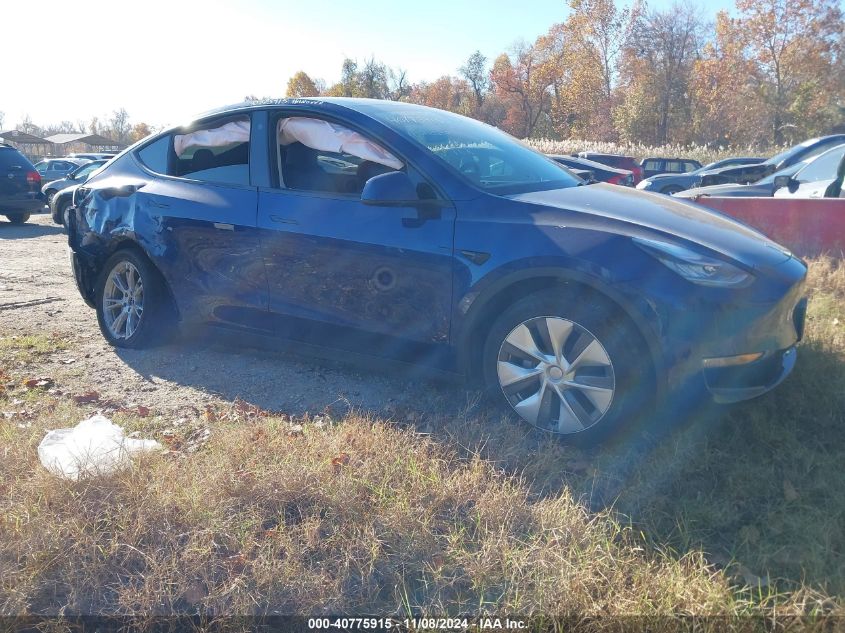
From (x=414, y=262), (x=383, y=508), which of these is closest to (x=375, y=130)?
(x=414, y=262)

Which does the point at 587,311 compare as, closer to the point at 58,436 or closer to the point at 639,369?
the point at 639,369

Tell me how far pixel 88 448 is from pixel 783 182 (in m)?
8.03

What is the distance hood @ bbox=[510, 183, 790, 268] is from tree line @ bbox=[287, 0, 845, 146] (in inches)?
1818

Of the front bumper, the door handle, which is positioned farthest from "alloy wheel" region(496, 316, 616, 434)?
the door handle

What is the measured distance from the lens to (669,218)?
3471 mm

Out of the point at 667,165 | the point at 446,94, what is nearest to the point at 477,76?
the point at 446,94

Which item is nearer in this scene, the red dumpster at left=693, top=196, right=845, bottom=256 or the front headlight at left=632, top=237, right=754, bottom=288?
the front headlight at left=632, top=237, right=754, bottom=288

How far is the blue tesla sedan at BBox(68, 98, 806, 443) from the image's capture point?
304cm

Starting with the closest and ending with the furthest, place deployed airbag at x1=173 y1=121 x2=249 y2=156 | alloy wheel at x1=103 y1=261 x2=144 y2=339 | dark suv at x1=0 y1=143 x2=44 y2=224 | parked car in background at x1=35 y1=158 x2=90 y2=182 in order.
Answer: deployed airbag at x1=173 y1=121 x2=249 y2=156 → alloy wheel at x1=103 y1=261 x2=144 y2=339 → dark suv at x1=0 y1=143 x2=44 y2=224 → parked car in background at x1=35 y1=158 x2=90 y2=182

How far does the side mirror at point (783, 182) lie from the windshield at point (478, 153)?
4.75 metres

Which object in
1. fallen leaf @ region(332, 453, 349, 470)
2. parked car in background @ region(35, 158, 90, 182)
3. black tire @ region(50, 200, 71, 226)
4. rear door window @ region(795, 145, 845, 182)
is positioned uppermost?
parked car in background @ region(35, 158, 90, 182)

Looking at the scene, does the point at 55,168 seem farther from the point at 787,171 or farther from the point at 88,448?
the point at 88,448

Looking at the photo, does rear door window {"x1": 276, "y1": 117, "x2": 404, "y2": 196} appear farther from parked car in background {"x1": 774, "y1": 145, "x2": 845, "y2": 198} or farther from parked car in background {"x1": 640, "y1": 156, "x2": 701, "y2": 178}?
parked car in background {"x1": 640, "y1": 156, "x2": 701, "y2": 178}

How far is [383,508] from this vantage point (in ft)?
8.61
